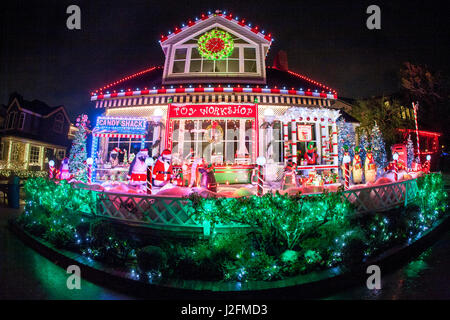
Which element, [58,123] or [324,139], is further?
[58,123]

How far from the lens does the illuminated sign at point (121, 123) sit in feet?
35.1

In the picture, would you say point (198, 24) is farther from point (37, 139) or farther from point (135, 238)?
point (37, 139)

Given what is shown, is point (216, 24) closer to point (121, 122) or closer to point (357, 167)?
point (121, 122)

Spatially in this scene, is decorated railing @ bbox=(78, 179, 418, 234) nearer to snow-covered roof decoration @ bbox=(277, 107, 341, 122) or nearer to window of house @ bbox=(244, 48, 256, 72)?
snow-covered roof decoration @ bbox=(277, 107, 341, 122)

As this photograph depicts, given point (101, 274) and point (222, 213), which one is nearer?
point (101, 274)

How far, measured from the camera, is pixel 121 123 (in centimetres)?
1089

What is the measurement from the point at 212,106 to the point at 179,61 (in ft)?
12.1

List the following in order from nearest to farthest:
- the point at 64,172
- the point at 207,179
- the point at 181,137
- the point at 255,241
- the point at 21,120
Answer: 1. the point at 255,241
2. the point at 207,179
3. the point at 64,172
4. the point at 181,137
5. the point at 21,120

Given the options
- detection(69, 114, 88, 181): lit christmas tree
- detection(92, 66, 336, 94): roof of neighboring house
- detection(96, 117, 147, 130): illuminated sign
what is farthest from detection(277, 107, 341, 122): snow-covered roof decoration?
detection(69, 114, 88, 181): lit christmas tree

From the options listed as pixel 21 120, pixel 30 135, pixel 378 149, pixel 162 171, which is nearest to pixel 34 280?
pixel 162 171

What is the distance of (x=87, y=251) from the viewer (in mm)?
4211

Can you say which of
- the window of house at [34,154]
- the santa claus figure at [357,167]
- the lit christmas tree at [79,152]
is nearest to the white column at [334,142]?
the santa claus figure at [357,167]

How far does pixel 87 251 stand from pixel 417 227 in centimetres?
785
